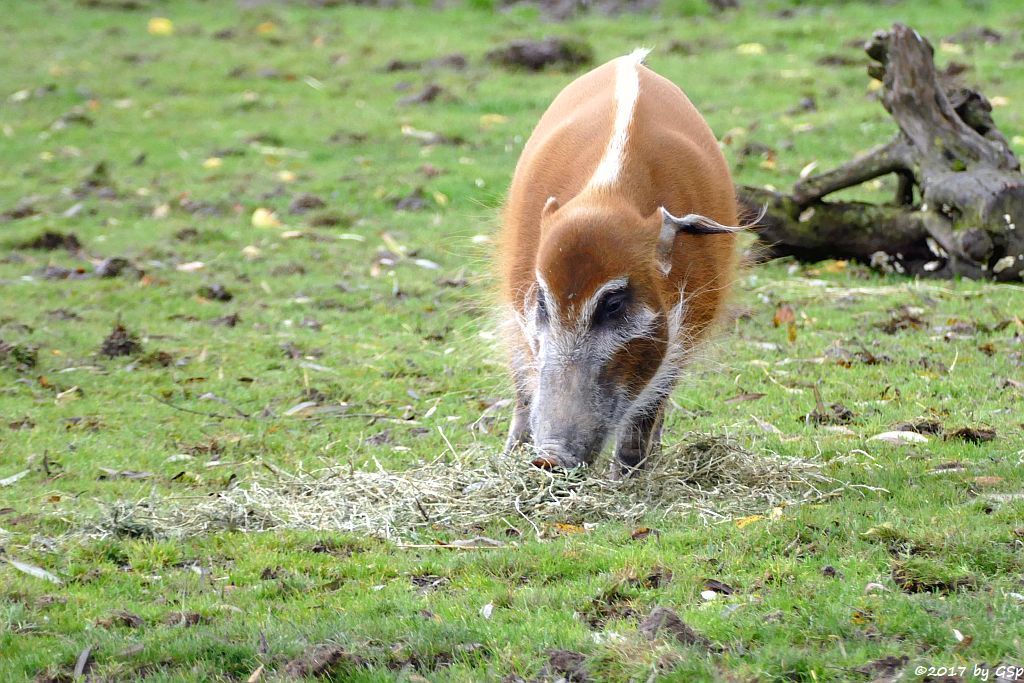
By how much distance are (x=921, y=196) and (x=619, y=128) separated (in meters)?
4.54

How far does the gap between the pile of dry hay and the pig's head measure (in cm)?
21

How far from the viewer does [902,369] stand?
24.4ft

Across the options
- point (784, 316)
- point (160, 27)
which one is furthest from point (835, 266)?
point (160, 27)

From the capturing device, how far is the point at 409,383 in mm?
7777

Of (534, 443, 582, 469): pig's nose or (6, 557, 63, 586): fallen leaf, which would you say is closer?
(6, 557, 63, 586): fallen leaf

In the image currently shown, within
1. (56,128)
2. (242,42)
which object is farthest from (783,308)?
(242,42)

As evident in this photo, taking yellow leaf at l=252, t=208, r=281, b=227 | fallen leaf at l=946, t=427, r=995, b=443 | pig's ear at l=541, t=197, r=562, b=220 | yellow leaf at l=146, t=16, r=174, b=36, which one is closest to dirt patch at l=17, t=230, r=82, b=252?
yellow leaf at l=252, t=208, r=281, b=227

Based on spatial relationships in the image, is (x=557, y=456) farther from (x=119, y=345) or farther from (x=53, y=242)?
(x=53, y=242)

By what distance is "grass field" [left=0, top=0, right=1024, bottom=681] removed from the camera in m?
4.01

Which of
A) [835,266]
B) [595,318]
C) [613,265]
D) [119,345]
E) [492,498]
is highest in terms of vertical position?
[613,265]

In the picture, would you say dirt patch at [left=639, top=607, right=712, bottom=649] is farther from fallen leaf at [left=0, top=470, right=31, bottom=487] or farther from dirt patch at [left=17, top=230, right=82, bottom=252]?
dirt patch at [left=17, top=230, right=82, bottom=252]

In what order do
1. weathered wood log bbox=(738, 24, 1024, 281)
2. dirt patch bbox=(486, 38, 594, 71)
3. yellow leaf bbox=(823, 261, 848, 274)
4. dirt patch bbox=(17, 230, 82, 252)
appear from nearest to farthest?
weathered wood log bbox=(738, 24, 1024, 281) < yellow leaf bbox=(823, 261, 848, 274) < dirt patch bbox=(17, 230, 82, 252) < dirt patch bbox=(486, 38, 594, 71)

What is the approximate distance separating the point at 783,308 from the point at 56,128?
32.4 ft

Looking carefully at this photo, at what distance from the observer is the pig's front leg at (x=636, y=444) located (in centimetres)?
541
